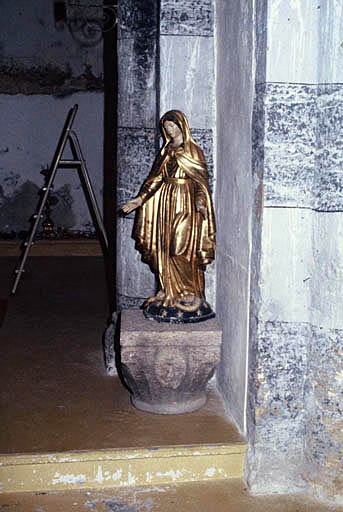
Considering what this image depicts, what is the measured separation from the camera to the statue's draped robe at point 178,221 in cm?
355

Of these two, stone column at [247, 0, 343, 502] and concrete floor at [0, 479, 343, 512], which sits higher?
stone column at [247, 0, 343, 502]

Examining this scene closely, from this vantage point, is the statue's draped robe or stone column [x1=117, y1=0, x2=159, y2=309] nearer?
the statue's draped robe

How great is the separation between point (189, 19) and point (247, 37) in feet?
2.52

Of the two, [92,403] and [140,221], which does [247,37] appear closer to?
[140,221]

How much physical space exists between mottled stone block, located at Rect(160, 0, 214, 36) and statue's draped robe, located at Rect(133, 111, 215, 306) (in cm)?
62

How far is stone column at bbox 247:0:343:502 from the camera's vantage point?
2.86 m

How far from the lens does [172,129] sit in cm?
357

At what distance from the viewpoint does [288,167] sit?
2.94m

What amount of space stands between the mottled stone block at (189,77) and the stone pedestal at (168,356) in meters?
1.28

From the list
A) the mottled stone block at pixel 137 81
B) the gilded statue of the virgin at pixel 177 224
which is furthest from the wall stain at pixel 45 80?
the gilded statue of the virgin at pixel 177 224

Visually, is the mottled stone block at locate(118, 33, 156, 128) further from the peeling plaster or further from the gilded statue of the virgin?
the peeling plaster

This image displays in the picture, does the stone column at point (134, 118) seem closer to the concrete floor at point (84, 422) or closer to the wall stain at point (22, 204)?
the concrete floor at point (84, 422)

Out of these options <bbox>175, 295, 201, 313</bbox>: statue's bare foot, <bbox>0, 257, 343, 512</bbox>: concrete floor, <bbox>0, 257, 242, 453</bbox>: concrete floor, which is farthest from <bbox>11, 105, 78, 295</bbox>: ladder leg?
<bbox>175, 295, 201, 313</bbox>: statue's bare foot

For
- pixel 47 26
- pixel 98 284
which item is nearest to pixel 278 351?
pixel 98 284
